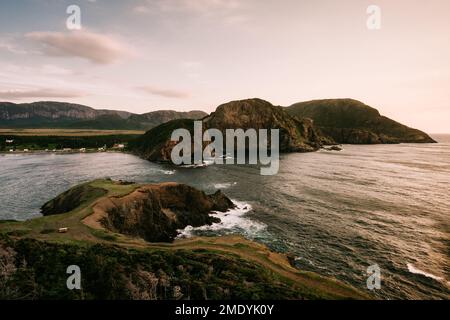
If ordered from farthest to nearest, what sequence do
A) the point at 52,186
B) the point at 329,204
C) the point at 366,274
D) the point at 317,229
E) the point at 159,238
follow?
the point at 52,186
the point at 329,204
the point at 317,229
the point at 159,238
the point at 366,274

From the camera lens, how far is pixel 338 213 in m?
49.8

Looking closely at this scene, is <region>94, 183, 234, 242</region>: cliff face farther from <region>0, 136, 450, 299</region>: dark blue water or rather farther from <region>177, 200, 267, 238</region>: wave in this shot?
<region>0, 136, 450, 299</region>: dark blue water

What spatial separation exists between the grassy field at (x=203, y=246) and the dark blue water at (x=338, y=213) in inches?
330

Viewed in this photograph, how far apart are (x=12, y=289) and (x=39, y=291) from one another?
59.0 inches

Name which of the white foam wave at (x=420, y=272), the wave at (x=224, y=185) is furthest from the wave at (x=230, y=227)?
the wave at (x=224, y=185)

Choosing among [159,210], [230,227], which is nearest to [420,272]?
[230,227]

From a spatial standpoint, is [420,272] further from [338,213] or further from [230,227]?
[230,227]

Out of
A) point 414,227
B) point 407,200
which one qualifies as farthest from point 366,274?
point 407,200

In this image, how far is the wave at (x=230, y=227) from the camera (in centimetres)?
4241

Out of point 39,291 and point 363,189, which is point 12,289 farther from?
point 363,189

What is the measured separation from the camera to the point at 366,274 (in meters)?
30.0

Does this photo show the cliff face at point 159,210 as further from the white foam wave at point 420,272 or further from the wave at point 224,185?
the white foam wave at point 420,272

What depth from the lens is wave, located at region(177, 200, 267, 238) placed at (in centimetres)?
4241

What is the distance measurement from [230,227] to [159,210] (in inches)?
473
